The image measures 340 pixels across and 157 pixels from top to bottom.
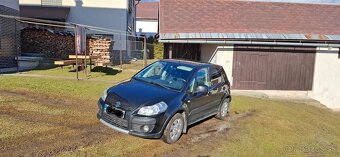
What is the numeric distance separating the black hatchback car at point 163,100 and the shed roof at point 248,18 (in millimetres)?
7291

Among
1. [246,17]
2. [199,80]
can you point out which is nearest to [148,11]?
[246,17]

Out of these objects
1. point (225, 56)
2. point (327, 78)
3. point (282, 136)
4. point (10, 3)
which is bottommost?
point (282, 136)

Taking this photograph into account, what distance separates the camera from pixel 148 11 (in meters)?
48.6

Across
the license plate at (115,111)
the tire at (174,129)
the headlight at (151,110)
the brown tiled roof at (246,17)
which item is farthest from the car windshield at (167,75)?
the brown tiled roof at (246,17)

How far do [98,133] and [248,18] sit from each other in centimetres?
1289

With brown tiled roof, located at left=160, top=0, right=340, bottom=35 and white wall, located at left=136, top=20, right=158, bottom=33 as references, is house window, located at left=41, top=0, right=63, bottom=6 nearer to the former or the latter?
brown tiled roof, located at left=160, top=0, right=340, bottom=35

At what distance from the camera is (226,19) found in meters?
15.3

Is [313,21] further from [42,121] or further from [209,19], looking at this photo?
[42,121]

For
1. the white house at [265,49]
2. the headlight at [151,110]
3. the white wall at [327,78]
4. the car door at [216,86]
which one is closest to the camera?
the headlight at [151,110]

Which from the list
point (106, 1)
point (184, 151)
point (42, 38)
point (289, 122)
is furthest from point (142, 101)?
point (106, 1)

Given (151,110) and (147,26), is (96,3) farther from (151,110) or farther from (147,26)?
(147,26)

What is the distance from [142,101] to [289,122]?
495 cm

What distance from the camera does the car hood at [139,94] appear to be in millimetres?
4766

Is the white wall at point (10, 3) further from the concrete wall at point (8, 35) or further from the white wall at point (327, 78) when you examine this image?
the white wall at point (327, 78)
